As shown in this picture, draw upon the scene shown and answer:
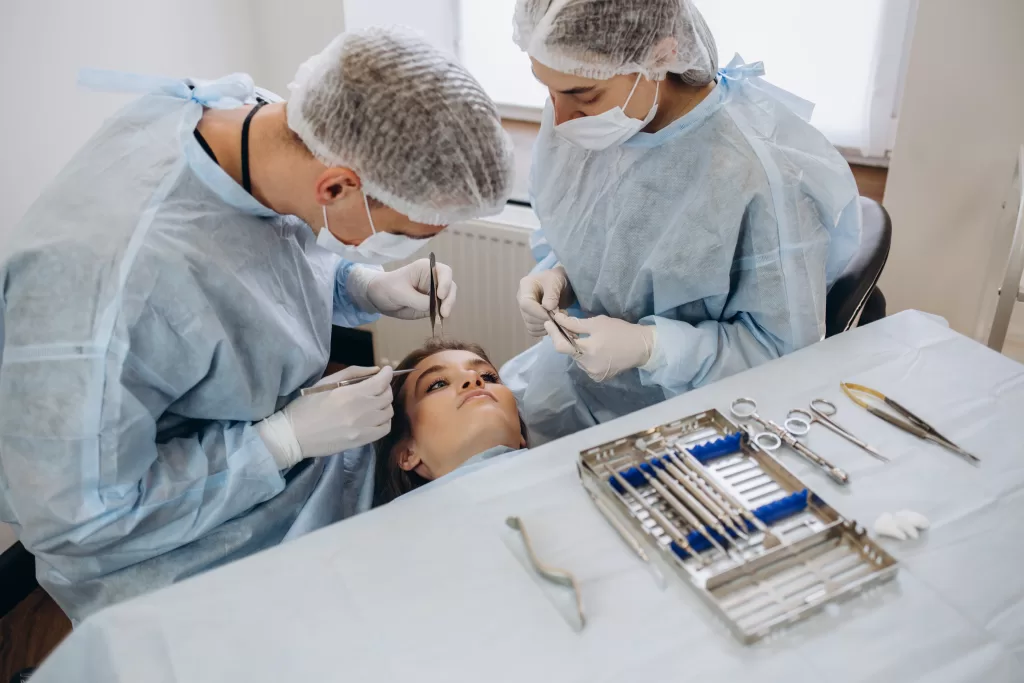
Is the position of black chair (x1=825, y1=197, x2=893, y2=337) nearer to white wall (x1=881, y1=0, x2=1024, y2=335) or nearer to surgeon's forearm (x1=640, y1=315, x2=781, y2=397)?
surgeon's forearm (x1=640, y1=315, x2=781, y2=397)

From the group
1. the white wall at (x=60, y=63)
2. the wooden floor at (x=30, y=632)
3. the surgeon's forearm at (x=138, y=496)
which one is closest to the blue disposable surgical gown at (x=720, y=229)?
the surgeon's forearm at (x=138, y=496)

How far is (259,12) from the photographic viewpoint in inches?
93.7

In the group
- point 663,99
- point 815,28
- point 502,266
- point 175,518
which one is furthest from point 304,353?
point 815,28

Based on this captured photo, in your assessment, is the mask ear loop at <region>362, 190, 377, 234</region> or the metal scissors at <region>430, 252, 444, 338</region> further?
the metal scissors at <region>430, 252, 444, 338</region>

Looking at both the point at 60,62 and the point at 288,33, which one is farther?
the point at 288,33

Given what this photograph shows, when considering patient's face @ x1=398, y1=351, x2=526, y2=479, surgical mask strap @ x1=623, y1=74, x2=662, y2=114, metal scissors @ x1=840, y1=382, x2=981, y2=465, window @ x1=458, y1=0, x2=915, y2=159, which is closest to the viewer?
metal scissors @ x1=840, y1=382, x2=981, y2=465

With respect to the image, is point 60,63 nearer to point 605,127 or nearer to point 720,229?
point 605,127

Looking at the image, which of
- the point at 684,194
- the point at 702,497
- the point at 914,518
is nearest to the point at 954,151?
the point at 684,194

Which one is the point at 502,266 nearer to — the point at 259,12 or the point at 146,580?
the point at 259,12

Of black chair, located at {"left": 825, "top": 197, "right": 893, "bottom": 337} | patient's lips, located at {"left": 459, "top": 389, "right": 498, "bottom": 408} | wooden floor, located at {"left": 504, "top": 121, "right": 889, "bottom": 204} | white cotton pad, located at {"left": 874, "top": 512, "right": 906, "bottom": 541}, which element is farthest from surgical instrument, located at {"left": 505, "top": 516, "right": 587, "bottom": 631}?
wooden floor, located at {"left": 504, "top": 121, "right": 889, "bottom": 204}

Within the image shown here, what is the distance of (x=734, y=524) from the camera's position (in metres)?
0.97

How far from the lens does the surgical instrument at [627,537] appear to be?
923 mm

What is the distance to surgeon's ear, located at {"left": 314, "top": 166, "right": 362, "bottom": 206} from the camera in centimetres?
108

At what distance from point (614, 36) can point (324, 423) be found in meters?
0.81
